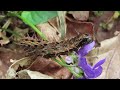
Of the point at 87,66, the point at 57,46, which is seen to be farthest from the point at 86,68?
the point at 57,46

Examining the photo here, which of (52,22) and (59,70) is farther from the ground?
(52,22)

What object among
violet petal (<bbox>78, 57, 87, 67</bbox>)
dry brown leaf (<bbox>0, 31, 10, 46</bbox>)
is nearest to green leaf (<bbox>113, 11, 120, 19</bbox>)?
violet petal (<bbox>78, 57, 87, 67</bbox>)

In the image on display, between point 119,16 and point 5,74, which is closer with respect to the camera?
point 5,74

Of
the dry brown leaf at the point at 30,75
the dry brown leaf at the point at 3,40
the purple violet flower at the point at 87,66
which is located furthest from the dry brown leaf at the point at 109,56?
the dry brown leaf at the point at 3,40

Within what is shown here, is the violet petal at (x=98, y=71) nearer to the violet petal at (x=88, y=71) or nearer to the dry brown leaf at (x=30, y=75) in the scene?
the violet petal at (x=88, y=71)

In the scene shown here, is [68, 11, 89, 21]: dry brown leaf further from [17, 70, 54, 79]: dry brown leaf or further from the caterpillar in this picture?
[17, 70, 54, 79]: dry brown leaf
